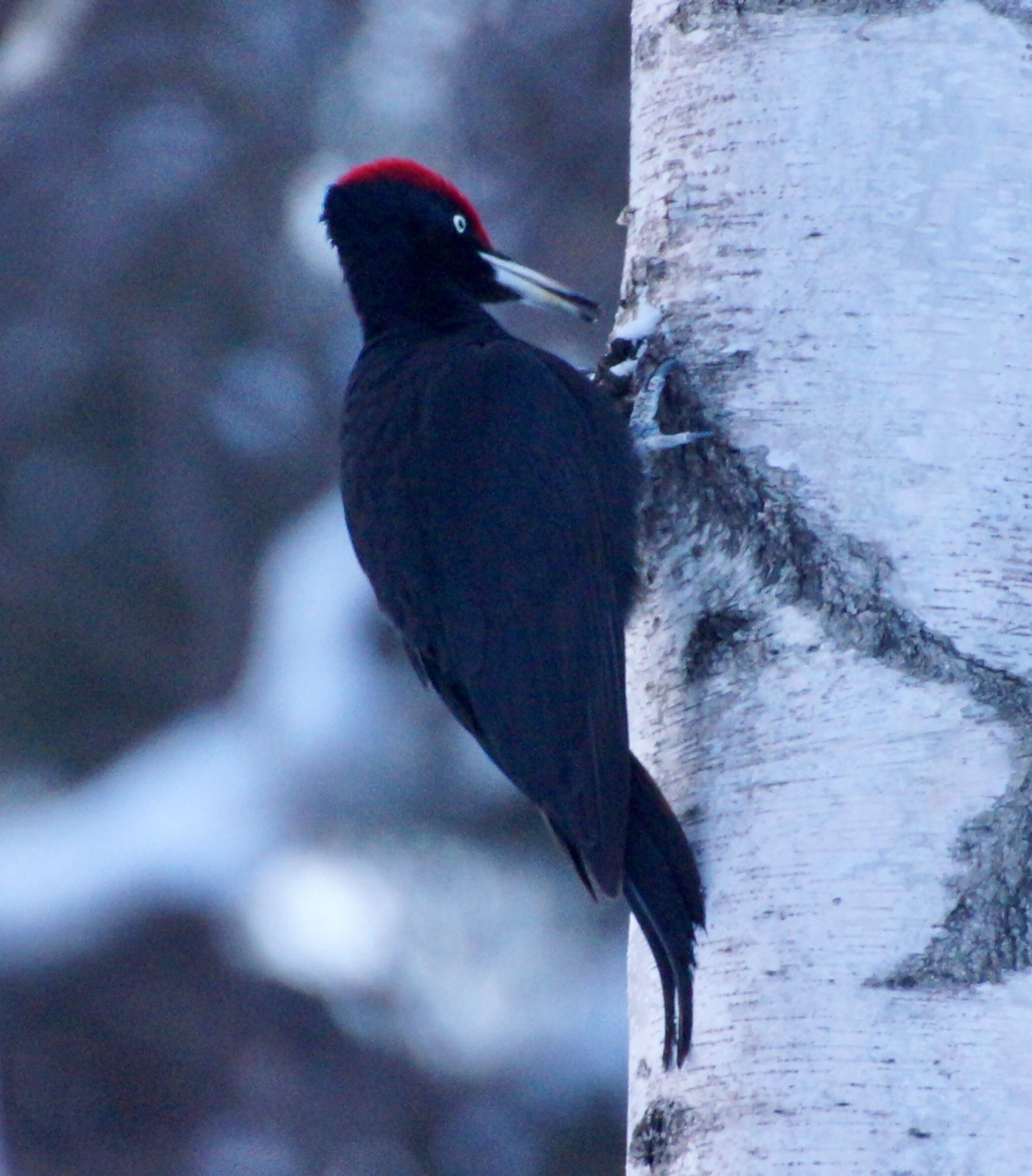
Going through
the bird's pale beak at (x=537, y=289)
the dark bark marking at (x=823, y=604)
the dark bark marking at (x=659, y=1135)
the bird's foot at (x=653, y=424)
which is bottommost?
the dark bark marking at (x=659, y=1135)

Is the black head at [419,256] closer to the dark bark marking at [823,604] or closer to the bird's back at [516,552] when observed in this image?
the bird's back at [516,552]

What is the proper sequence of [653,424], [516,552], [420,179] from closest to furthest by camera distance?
[653,424] → [516,552] → [420,179]

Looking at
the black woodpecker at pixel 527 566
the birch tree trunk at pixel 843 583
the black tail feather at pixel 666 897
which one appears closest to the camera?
the birch tree trunk at pixel 843 583

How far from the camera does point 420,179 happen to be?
9.39ft

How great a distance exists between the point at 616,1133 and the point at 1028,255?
4.04 metres

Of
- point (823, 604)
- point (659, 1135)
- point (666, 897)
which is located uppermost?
point (823, 604)

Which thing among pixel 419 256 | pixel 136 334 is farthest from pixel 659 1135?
pixel 136 334

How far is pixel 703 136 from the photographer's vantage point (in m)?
1.97

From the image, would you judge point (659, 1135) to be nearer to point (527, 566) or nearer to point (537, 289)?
point (527, 566)

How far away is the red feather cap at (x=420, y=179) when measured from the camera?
2850 millimetres

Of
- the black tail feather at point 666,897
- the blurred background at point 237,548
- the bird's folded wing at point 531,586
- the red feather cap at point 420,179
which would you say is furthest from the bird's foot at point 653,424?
the blurred background at point 237,548

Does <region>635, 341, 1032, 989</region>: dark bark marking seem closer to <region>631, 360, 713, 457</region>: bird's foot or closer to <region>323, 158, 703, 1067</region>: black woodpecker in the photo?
<region>631, 360, 713, 457</region>: bird's foot

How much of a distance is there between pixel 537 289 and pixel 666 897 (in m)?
1.27

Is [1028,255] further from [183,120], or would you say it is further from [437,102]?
[183,120]
